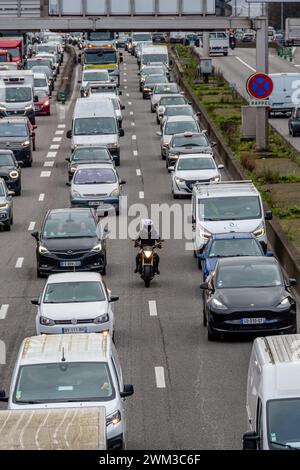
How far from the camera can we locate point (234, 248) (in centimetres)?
3142

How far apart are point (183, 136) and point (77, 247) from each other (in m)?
19.7

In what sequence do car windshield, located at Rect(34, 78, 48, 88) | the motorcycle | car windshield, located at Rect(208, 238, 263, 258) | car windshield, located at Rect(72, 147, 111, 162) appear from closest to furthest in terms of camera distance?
car windshield, located at Rect(208, 238, 263, 258), the motorcycle, car windshield, located at Rect(72, 147, 111, 162), car windshield, located at Rect(34, 78, 48, 88)

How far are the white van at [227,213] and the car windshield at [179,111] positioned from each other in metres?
26.7

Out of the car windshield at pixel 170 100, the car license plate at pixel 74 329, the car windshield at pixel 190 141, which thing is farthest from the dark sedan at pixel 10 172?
the car windshield at pixel 170 100

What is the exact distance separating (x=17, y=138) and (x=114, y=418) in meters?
35.9

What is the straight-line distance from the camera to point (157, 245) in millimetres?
32375

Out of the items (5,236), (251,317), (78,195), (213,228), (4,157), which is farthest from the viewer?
(4,157)

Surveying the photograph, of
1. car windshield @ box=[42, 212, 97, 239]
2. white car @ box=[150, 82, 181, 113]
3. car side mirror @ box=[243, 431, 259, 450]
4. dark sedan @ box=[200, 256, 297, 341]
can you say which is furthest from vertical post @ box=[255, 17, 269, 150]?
car side mirror @ box=[243, 431, 259, 450]

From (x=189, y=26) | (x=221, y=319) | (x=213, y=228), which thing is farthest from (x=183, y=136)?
(x=221, y=319)

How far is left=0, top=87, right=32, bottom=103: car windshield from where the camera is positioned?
220 feet

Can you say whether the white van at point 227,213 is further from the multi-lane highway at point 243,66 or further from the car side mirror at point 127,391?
the multi-lane highway at point 243,66

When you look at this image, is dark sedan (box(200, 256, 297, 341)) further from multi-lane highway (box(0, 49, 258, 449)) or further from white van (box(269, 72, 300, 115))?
white van (box(269, 72, 300, 115))

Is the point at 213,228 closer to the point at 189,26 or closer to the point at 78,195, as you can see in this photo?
the point at 78,195

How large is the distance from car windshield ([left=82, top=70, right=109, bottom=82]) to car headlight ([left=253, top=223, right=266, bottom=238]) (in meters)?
46.0
